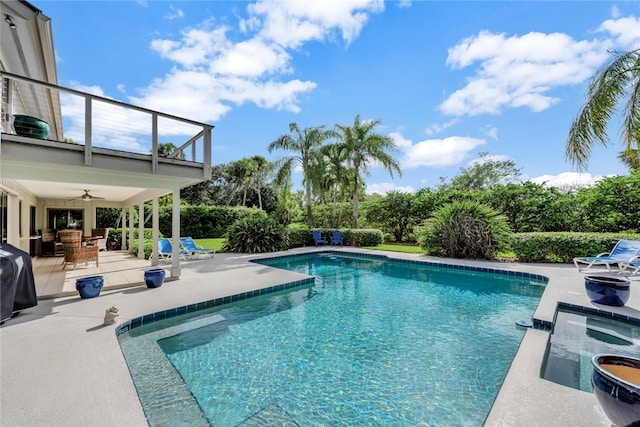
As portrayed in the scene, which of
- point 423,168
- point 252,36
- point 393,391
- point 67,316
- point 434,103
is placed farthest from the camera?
point 423,168

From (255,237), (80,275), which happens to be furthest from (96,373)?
(255,237)

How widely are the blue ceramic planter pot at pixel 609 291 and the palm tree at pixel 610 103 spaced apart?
173 inches

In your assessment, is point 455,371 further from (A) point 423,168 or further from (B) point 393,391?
(A) point 423,168

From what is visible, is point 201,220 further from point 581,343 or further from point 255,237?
point 581,343

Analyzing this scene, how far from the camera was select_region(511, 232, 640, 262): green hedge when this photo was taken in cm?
1003

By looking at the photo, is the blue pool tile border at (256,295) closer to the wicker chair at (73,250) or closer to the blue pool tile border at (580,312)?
the blue pool tile border at (580,312)

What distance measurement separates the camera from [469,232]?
11.9m

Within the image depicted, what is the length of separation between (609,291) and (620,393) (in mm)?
4905

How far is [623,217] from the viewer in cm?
1137

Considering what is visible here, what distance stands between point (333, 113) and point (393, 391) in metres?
18.5

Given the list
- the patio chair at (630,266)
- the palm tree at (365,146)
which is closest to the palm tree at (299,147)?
the palm tree at (365,146)

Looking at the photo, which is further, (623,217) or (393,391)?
(623,217)

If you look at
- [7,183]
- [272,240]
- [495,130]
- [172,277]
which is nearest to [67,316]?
[172,277]

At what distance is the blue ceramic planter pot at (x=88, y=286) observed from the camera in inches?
233
